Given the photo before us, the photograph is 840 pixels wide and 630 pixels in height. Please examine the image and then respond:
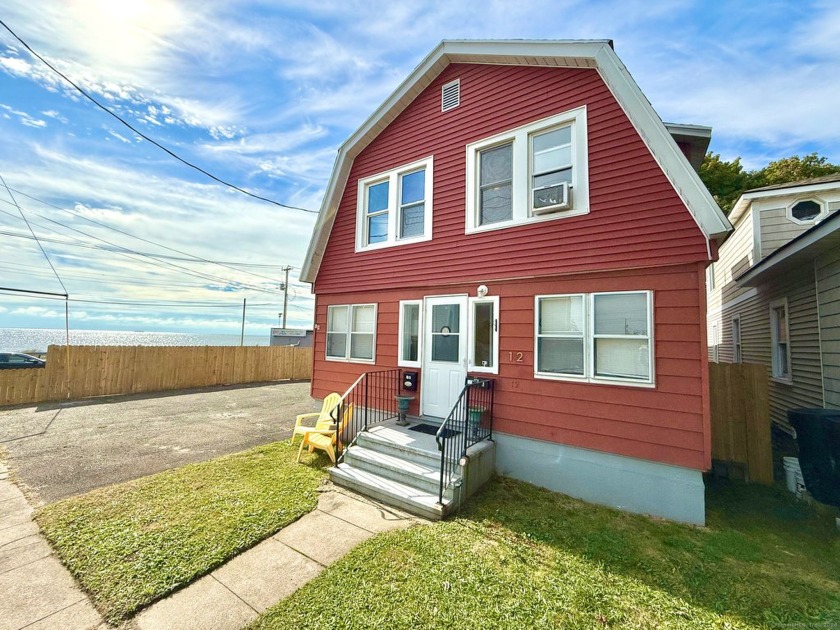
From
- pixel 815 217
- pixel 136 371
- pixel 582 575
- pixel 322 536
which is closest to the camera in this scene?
pixel 582 575

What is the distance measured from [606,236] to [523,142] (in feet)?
7.18

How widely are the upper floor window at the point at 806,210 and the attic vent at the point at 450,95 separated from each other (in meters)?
8.53

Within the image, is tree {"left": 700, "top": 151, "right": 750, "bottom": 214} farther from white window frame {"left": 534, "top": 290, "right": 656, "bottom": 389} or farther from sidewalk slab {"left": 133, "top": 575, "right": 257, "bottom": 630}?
sidewalk slab {"left": 133, "top": 575, "right": 257, "bottom": 630}

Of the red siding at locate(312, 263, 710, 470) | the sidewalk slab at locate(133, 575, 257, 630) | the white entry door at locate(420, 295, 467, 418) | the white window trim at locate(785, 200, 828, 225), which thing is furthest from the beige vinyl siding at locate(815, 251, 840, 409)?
the sidewalk slab at locate(133, 575, 257, 630)

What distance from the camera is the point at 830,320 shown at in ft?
18.3

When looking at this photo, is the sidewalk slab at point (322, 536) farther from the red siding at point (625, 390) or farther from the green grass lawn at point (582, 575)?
the red siding at point (625, 390)

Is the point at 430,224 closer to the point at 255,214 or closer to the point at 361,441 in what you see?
the point at 361,441

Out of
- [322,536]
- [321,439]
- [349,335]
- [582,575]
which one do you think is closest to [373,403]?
[321,439]

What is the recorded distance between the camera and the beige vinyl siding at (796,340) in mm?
6219

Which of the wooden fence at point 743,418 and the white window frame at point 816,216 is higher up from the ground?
the white window frame at point 816,216

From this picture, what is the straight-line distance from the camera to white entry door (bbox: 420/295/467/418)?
20.6ft

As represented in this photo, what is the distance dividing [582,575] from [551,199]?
4787 millimetres

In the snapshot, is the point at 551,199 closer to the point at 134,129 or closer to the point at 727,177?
the point at 134,129

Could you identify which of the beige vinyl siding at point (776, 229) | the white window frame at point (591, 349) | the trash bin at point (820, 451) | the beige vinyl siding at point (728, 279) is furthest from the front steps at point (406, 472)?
the beige vinyl siding at point (776, 229)
